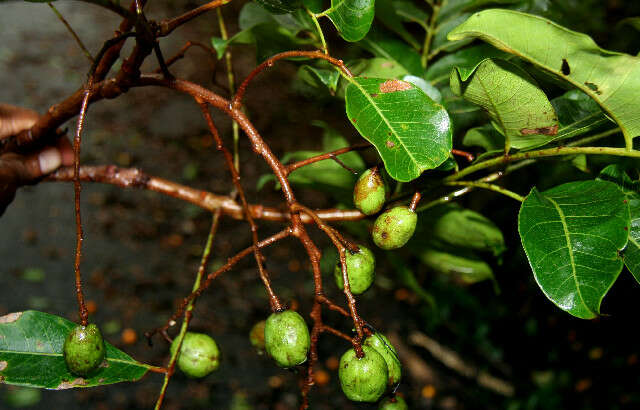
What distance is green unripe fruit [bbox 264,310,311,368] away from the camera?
3.07 ft

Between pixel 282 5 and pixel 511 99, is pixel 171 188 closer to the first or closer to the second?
pixel 282 5

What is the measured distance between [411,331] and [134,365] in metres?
3.65

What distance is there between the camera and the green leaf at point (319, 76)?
107 cm

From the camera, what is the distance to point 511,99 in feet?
2.90

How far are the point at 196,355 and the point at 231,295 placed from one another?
3.67 metres

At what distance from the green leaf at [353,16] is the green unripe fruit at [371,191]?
0.27 m

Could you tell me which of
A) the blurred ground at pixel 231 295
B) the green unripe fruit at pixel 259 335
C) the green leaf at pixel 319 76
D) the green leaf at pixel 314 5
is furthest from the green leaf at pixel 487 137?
the blurred ground at pixel 231 295

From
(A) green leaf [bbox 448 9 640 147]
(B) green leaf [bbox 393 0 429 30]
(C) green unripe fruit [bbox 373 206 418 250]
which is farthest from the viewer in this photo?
(B) green leaf [bbox 393 0 429 30]

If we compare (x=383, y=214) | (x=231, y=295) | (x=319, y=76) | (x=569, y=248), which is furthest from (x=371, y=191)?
(x=231, y=295)

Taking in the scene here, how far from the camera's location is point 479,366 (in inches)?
158

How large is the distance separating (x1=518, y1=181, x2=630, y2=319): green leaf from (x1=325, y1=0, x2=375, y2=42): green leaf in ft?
1.48

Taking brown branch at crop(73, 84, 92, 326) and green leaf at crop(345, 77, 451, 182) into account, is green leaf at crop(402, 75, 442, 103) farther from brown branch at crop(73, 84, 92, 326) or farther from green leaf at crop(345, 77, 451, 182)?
brown branch at crop(73, 84, 92, 326)

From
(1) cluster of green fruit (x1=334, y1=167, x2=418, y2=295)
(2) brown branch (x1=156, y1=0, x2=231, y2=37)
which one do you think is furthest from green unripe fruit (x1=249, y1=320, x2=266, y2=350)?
(2) brown branch (x1=156, y1=0, x2=231, y2=37)

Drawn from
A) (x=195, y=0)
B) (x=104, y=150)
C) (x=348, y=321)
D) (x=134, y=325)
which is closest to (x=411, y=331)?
(x=348, y=321)
